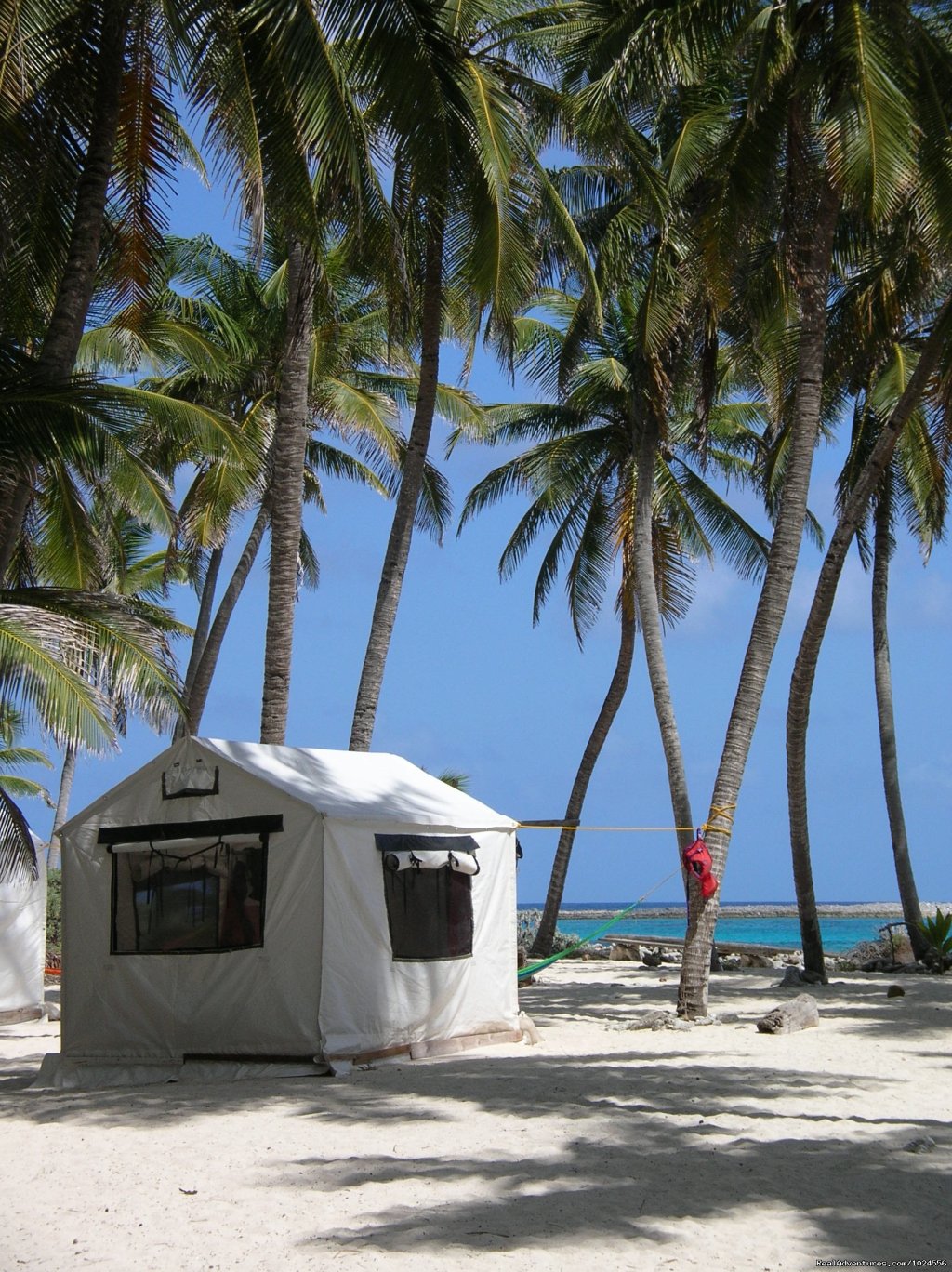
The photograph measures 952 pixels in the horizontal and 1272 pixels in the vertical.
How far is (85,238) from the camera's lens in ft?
29.8

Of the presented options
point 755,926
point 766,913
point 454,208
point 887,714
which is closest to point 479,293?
point 454,208

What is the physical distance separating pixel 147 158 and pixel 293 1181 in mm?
7887

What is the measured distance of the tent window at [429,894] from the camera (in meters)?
9.02

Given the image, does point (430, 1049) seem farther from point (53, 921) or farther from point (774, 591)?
point (53, 921)

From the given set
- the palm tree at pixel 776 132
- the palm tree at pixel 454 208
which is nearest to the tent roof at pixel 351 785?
the palm tree at pixel 776 132

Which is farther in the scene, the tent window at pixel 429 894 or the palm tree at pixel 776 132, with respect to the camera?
the palm tree at pixel 776 132

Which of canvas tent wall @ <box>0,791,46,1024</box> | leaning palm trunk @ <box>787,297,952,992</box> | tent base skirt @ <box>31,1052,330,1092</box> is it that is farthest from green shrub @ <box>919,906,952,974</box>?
canvas tent wall @ <box>0,791,46,1024</box>

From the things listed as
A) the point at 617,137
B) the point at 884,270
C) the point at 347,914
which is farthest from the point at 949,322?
the point at 347,914

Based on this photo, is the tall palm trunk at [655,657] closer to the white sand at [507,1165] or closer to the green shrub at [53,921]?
the white sand at [507,1165]

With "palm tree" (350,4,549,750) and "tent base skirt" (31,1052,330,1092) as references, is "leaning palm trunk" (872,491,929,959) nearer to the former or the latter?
"palm tree" (350,4,549,750)

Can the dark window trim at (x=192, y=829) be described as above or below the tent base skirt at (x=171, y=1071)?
above

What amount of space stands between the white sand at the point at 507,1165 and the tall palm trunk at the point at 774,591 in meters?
1.90

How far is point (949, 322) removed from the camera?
12.4 metres

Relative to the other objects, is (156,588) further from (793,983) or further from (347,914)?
(347,914)
